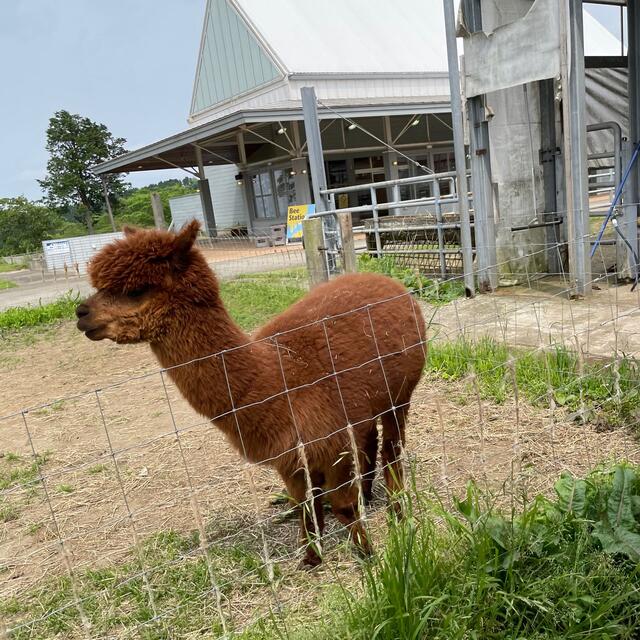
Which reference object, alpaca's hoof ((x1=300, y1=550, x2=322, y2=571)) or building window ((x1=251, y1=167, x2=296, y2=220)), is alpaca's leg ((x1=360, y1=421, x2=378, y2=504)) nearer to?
alpaca's hoof ((x1=300, y1=550, x2=322, y2=571))

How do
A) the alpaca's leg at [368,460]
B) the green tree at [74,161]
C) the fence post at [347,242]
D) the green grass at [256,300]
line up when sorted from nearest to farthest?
the alpaca's leg at [368,460]
the fence post at [347,242]
the green grass at [256,300]
the green tree at [74,161]

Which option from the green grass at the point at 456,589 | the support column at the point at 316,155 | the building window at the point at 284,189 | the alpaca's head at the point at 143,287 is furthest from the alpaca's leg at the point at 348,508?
the building window at the point at 284,189

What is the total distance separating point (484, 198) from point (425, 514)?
575 centimetres

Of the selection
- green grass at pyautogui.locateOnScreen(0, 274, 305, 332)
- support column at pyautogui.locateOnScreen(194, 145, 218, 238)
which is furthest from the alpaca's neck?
support column at pyautogui.locateOnScreen(194, 145, 218, 238)

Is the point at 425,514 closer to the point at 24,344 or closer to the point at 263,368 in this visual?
the point at 263,368

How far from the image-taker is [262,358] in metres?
2.54

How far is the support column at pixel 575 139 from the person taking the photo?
19.9ft

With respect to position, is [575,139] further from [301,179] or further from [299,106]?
[301,179]

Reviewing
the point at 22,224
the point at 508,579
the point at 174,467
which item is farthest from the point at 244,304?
the point at 22,224

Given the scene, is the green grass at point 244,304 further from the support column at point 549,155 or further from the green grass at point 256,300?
the support column at point 549,155

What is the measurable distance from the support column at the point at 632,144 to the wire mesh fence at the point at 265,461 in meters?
1.83

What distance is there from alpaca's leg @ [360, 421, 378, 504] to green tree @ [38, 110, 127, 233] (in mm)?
40365

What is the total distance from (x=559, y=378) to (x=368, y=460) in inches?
72.4

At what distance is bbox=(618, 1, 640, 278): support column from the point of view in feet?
22.2
